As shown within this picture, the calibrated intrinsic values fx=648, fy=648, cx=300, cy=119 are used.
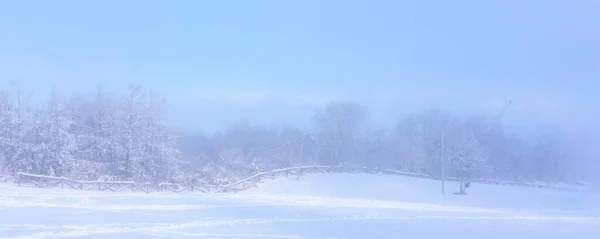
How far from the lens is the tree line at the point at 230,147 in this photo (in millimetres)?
41844

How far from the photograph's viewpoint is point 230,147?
56.4 meters

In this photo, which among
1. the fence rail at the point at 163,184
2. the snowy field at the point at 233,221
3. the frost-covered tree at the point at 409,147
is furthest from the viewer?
the frost-covered tree at the point at 409,147

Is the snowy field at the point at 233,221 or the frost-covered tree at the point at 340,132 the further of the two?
the frost-covered tree at the point at 340,132

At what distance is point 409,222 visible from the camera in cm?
2072

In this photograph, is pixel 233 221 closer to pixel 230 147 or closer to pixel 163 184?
pixel 163 184

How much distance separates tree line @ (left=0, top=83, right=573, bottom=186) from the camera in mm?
41844

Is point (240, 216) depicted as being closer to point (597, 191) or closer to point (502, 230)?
point (502, 230)

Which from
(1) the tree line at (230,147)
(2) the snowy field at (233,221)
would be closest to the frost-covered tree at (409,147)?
(1) the tree line at (230,147)

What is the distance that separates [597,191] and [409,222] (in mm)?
27172

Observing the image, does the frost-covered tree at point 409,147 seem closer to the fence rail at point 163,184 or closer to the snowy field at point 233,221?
the fence rail at point 163,184

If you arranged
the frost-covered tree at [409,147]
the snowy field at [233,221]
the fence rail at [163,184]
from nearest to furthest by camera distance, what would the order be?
the snowy field at [233,221]
the fence rail at [163,184]
the frost-covered tree at [409,147]

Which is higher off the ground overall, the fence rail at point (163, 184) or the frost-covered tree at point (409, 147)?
the frost-covered tree at point (409, 147)

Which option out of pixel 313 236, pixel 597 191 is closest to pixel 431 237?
pixel 313 236

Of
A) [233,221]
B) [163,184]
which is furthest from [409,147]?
[233,221]
